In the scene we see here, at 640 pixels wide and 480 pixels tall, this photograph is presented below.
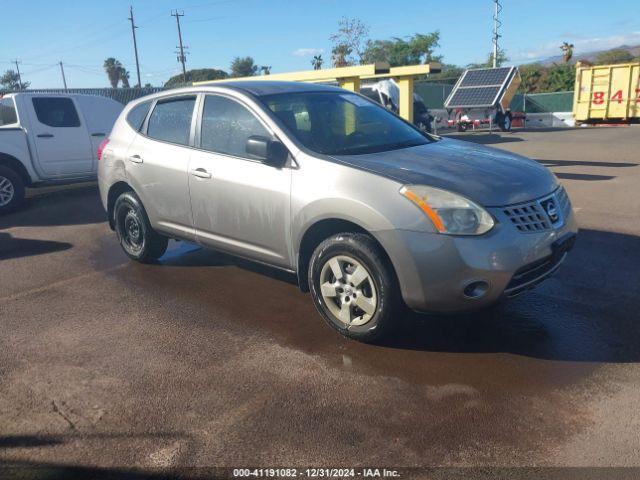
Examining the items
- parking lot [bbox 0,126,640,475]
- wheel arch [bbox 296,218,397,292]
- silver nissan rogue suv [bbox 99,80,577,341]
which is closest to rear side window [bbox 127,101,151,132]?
silver nissan rogue suv [bbox 99,80,577,341]

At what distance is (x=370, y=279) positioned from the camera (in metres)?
3.62

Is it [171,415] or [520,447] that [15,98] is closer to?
[171,415]

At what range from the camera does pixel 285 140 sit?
411 centimetres

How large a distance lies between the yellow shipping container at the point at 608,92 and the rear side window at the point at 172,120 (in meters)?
21.3

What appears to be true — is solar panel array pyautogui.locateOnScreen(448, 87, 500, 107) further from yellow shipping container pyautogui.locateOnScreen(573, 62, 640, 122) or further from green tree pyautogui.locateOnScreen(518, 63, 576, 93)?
green tree pyautogui.locateOnScreen(518, 63, 576, 93)

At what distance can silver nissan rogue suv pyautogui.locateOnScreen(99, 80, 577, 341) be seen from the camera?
337 cm

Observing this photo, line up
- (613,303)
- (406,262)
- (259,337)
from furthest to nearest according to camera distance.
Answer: (613,303), (259,337), (406,262)

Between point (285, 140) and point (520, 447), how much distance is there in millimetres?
2546

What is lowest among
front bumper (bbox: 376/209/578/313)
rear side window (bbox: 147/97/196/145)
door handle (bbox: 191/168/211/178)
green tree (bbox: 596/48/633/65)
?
front bumper (bbox: 376/209/578/313)

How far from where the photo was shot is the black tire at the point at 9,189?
880 centimetres

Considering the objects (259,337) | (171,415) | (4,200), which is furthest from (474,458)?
(4,200)

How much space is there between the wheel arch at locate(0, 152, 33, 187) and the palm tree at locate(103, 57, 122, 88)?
3425 inches

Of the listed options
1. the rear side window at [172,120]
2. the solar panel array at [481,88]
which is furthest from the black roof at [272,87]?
the solar panel array at [481,88]

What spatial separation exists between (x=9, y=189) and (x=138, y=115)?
179 inches
